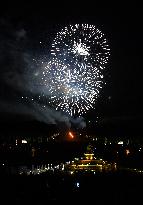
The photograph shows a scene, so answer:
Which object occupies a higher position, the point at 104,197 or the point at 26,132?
the point at 26,132

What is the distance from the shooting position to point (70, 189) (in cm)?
4141

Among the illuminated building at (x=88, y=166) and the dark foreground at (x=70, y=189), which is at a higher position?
the illuminated building at (x=88, y=166)

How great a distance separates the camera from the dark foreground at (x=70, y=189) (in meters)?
36.9

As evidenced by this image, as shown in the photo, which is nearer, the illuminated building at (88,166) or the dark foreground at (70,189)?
the dark foreground at (70,189)

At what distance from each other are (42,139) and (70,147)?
21231 millimetres

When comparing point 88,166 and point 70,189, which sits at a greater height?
point 88,166

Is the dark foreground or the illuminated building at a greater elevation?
the illuminated building

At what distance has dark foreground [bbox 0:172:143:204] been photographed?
36906 mm

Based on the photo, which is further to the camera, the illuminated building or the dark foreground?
the illuminated building

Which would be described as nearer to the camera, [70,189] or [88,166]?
[70,189]
